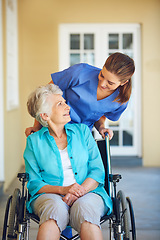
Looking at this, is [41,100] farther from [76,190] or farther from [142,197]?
[142,197]

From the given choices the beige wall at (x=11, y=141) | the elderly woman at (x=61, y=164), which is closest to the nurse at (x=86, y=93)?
the elderly woman at (x=61, y=164)

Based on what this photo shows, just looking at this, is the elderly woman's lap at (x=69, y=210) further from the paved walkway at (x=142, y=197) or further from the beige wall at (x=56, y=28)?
the beige wall at (x=56, y=28)

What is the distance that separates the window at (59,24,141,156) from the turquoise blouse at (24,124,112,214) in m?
4.29

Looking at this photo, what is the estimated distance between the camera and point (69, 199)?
7.02ft

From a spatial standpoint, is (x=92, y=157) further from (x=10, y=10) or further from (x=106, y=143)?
(x=10, y=10)

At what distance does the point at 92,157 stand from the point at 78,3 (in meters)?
4.58

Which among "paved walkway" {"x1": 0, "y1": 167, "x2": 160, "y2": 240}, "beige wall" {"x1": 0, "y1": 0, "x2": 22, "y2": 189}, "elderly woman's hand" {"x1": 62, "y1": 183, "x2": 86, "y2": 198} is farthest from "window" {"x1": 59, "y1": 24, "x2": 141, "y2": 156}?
"elderly woman's hand" {"x1": 62, "y1": 183, "x2": 86, "y2": 198}

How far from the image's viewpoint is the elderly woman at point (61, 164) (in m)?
2.12

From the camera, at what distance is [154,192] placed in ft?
15.9

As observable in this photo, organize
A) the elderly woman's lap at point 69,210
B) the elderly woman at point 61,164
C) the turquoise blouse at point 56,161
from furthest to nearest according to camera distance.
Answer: the turquoise blouse at point 56,161 → the elderly woman at point 61,164 → the elderly woman's lap at point 69,210

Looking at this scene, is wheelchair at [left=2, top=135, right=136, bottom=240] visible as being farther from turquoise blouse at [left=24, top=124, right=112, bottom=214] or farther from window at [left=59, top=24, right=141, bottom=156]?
window at [left=59, top=24, right=141, bottom=156]

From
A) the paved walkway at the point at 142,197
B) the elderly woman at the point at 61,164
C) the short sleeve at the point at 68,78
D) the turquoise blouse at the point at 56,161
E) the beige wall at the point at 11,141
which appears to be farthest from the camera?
the beige wall at the point at 11,141

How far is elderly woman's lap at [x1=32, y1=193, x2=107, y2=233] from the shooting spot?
199cm

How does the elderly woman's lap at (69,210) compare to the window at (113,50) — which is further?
the window at (113,50)
